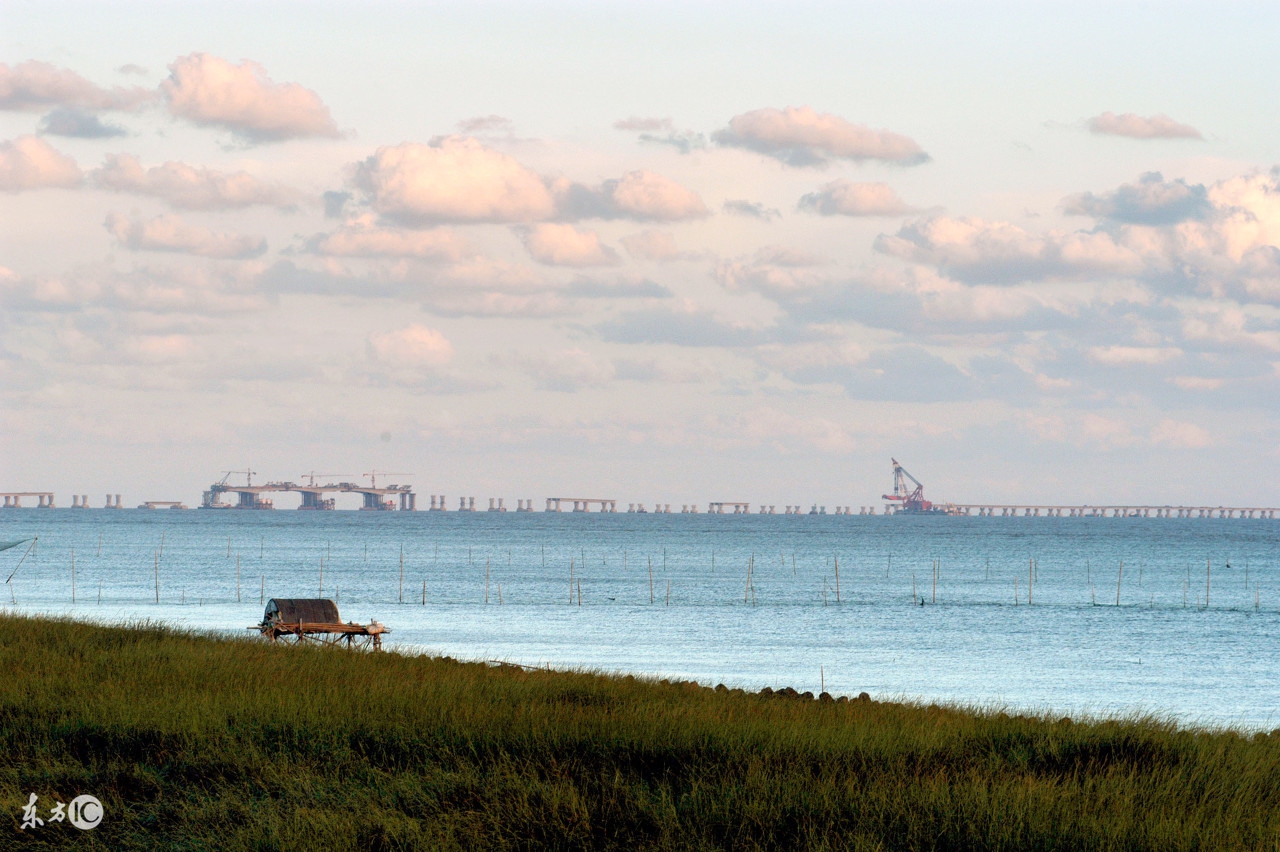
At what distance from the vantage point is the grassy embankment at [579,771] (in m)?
12.8

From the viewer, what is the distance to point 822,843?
1233 centimetres

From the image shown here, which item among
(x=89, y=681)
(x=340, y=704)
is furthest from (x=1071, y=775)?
(x=89, y=681)

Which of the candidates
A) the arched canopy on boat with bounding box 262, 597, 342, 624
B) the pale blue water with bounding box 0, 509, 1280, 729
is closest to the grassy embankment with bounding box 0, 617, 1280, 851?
the pale blue water with bounding box 0, 509, 1280, 729

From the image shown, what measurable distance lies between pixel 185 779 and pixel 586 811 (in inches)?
188

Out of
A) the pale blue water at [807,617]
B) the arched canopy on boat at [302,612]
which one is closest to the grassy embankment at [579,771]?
the pale blue water at [807,617]

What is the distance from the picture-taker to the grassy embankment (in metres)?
12.8

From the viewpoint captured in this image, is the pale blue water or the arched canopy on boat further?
the pale blue water

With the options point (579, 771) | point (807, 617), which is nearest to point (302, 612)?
point (579, 771)

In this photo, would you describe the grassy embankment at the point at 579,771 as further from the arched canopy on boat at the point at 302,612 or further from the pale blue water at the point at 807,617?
the arched canopy on boat at the point at 302,612

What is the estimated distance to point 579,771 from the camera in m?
14.7

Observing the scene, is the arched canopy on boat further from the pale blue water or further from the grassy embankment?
the grassy embankment

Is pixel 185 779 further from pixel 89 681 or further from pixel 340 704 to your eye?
pixel 89 681

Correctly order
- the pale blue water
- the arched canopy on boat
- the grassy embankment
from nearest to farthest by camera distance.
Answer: the grassy embankment, the arched canopy on boat, the pale blue water

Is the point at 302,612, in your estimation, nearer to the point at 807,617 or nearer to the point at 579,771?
the point at 579,771
